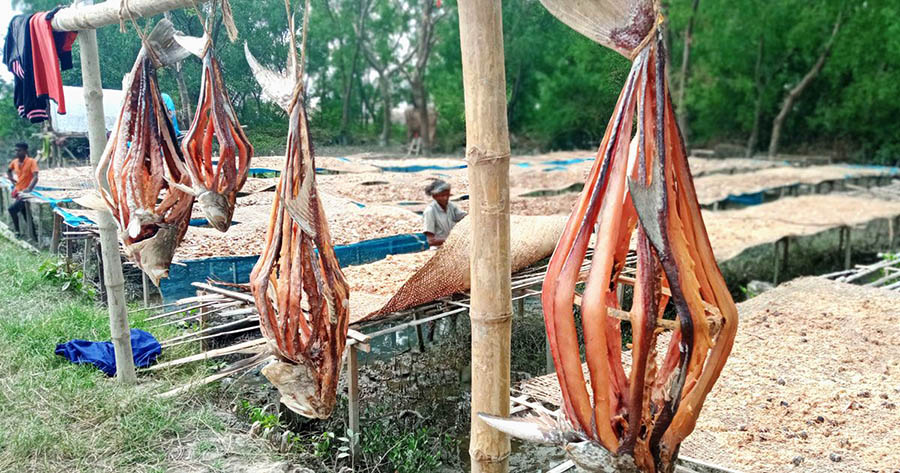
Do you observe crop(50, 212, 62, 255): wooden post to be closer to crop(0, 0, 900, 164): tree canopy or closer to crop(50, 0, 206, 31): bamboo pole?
crop(0, 0, 900, 164): tree canopy

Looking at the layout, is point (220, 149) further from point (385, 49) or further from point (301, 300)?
point (385, 49)

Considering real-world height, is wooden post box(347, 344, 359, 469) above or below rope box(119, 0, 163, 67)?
below

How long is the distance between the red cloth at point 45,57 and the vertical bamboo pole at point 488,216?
124 inches

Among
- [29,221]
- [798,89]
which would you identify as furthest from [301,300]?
[798,89]

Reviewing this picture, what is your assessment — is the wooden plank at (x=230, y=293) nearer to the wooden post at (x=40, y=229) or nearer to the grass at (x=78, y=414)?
the grass at (x=78, y=414)

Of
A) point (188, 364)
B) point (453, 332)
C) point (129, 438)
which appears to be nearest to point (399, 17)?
point (453, 332)

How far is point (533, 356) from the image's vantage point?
21.3 feet

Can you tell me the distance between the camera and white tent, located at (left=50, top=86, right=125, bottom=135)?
17.5 feet

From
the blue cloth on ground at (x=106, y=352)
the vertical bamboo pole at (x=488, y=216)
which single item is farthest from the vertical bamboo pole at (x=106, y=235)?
the vertical bamboo pole at (x=488, y=216)

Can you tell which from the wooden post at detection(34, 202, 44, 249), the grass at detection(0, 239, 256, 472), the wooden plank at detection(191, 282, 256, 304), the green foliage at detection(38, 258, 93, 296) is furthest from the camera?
the wooden post at detection(34, 202, 44, 249)

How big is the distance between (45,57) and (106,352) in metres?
2.02

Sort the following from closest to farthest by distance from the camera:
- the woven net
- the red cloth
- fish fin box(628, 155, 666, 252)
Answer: fish fin box(628, 155, 666, 252), the red cloth, the woven net

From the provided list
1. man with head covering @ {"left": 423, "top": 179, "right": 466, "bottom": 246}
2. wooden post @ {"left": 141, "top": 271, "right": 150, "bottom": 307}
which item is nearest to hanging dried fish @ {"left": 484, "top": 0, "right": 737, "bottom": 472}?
man with head covering @ {"left": 423, "top": 179, "right": 466, "bottom": 246}

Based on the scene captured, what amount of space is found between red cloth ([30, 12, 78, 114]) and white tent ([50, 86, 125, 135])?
83cm
